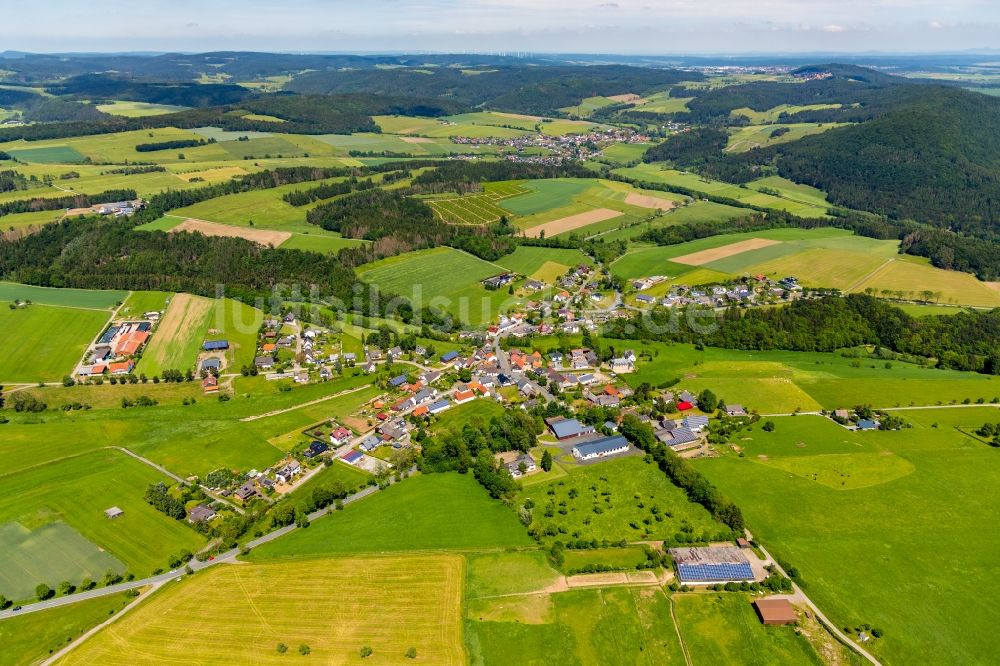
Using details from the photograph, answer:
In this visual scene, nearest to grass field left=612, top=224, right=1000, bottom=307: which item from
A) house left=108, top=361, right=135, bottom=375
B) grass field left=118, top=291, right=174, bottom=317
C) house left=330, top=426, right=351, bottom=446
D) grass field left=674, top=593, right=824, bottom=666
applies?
house left=330, top=426, right=351, bottom=446

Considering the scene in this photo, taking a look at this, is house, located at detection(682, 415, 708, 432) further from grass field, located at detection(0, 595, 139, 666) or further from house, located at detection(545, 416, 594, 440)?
grass field, located at detection(0, 595, 139, 666)

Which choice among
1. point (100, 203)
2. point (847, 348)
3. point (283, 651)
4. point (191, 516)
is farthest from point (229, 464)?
point (100, 203)

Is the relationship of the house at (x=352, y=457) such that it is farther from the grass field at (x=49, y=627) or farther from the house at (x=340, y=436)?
the grass field at (x=49, y=627)

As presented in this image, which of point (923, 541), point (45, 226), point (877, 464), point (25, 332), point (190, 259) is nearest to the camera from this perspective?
point (923, 541)

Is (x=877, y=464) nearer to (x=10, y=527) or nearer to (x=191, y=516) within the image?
(x=191, y=516)

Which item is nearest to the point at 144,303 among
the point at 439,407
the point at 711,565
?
the point at 439,407
